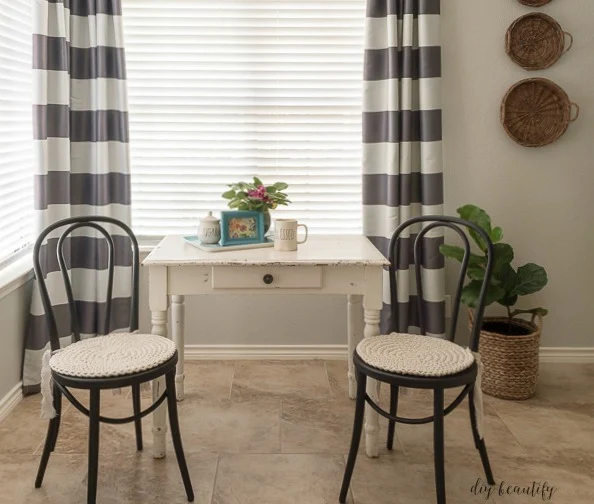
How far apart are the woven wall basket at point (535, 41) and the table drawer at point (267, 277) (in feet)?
5.65

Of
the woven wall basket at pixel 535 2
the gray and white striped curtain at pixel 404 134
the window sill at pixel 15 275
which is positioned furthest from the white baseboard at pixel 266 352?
the woven wall basket at pixel 535 2

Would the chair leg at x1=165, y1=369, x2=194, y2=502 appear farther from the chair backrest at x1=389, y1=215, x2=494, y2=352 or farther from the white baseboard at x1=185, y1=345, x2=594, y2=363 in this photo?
the white baseboard at x1=185, y1=345, x2=594, y2=363

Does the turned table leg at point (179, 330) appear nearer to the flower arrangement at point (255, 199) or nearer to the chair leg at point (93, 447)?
the flower arrangement at point (255, 199)

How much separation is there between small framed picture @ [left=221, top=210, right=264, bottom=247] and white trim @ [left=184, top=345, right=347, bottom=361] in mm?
1116

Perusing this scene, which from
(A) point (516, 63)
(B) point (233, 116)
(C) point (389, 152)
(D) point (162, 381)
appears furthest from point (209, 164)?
(A) point (516, 63)

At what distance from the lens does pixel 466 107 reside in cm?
329

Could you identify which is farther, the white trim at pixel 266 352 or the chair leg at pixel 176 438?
the white trim at pixel 266 352

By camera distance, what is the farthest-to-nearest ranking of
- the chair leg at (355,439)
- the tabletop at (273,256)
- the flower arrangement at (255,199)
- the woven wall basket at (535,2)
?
1. the woven wall basket at (535,2)
2. the flower arrangement at (255,199)
3. the tabletop at (273,256)
4. the chair leg at (355,439)

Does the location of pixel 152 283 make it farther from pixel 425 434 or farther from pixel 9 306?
pixel 425 434

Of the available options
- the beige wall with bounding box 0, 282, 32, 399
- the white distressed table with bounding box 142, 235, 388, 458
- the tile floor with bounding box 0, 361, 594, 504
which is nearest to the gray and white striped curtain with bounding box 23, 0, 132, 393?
the beige wall with bounding box 0, 282, 32, 399

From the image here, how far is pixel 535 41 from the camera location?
126 inches

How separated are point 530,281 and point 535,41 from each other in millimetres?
1199

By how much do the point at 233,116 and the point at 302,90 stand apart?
1.24 feet

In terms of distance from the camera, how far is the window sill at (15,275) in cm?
273
